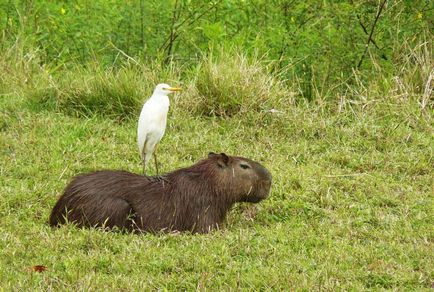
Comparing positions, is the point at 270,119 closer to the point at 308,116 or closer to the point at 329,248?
the point at 308,116

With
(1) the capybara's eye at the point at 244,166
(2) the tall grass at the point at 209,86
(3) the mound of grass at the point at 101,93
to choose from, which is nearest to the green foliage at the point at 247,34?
(2) the tall grass at the point at 209,86

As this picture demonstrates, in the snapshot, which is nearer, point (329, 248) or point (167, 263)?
point (167, 263)

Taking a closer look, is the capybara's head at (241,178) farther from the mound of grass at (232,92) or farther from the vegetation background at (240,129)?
the mound of grass at (232,92)

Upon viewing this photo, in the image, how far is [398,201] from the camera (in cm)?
731

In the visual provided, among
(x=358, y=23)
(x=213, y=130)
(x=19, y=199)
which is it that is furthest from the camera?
(x=358, y=23)

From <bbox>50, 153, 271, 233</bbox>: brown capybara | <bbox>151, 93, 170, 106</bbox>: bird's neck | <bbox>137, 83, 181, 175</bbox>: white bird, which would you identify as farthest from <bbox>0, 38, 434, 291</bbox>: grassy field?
<bbox>151, 93, 170, 106</bbox>: bird's neck

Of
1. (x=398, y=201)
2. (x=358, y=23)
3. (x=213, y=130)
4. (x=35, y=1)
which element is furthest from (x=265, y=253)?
(x=35, y=1)

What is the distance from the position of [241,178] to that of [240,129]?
211cm

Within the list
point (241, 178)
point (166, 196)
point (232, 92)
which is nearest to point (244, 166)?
point (241, 178)

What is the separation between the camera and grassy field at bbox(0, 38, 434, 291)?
18.6ft

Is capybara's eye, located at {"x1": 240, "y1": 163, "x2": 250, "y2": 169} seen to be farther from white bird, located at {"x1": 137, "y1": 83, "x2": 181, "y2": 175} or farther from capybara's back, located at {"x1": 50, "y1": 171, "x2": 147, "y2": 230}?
capybara's back, located at {"x1": 50, "y1": 171, "x2": 147, "y2": 230}

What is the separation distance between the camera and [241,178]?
6.92 meters

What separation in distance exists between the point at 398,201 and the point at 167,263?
7.53 feet

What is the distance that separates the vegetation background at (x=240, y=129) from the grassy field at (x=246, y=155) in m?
0.01
